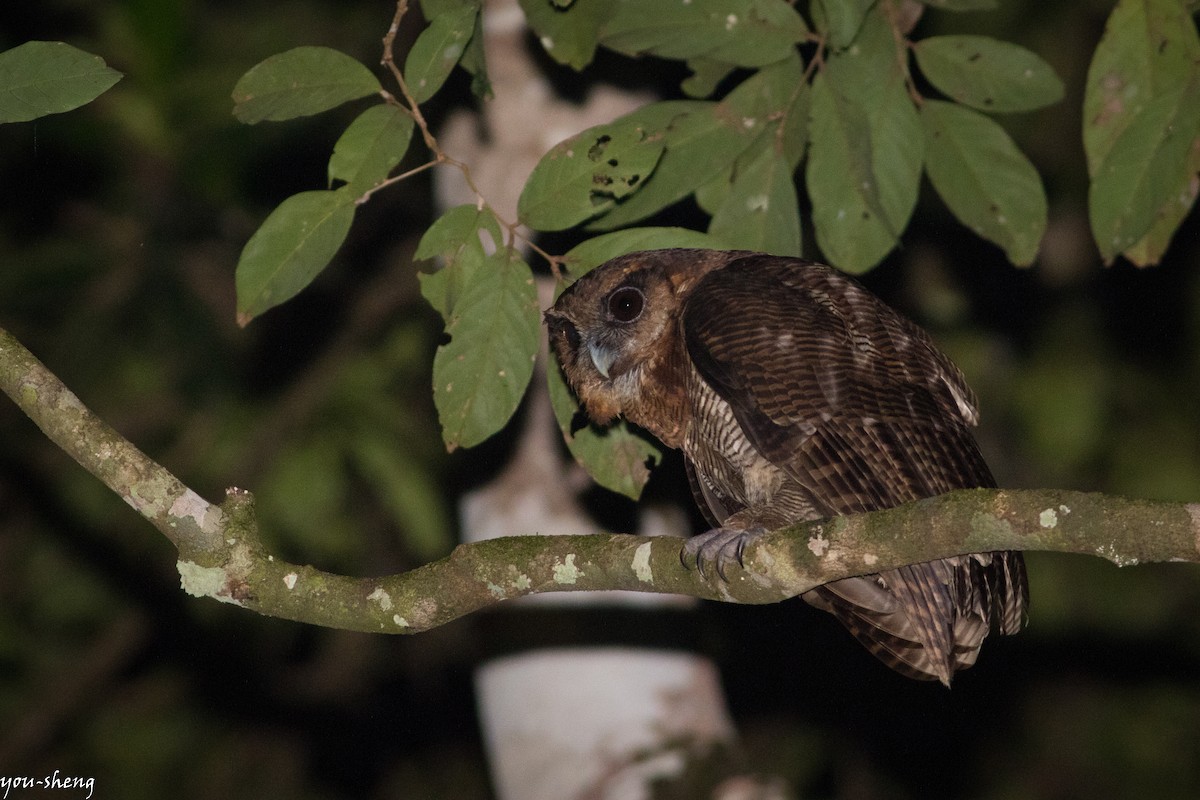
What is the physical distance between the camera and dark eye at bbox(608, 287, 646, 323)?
3.43 meters

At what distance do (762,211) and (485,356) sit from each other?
778 mm

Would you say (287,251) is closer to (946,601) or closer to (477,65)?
(477,65)

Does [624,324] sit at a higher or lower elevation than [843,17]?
lower

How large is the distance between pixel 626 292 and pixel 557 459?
0.99m

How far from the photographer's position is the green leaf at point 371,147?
102 inches

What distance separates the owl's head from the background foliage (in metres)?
0.78

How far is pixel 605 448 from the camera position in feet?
10.4

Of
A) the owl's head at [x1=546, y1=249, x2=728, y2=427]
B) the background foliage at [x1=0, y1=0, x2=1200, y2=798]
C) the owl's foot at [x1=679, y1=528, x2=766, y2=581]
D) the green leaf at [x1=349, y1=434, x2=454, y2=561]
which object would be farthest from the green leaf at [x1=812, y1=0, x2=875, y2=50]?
the green leaf at [x1=349, y1=434, x2=454, y2=561]

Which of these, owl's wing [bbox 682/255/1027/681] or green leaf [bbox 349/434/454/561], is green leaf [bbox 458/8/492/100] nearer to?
owl's wing [bbox 682/255/1027/681]

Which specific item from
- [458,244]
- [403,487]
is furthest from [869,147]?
[403,487]

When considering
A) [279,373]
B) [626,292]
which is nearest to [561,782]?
[626,292]

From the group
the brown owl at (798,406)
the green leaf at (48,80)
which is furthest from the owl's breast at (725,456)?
the green leaf at (48,80)

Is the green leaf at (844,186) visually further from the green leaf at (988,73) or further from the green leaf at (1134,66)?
the green leaf at (1134,66)

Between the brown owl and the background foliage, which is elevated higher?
the brown owl
